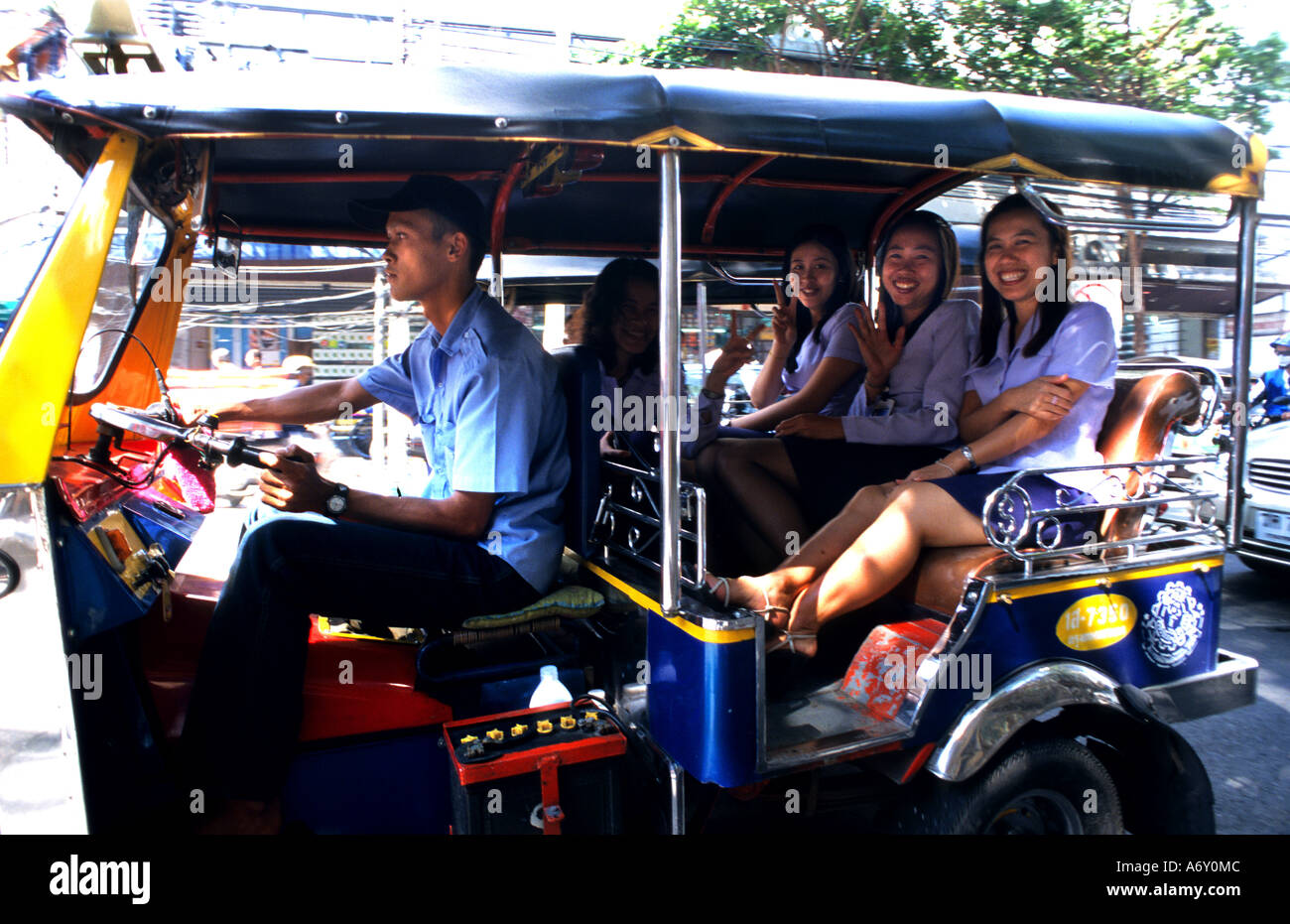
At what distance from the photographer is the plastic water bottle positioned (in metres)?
2.23

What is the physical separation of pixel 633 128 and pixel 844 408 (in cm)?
200

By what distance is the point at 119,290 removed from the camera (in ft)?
7.14

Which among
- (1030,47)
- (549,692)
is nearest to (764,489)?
(549,692)

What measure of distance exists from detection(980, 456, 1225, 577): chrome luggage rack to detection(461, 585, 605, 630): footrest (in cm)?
105

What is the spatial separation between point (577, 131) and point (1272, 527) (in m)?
5.92

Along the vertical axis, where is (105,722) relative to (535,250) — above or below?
below

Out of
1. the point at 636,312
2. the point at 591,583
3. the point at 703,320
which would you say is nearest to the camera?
the point at 591,583

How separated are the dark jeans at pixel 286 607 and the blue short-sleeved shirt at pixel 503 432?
4.2 inches

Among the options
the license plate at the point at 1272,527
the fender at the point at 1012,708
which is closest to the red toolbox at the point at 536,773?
the fender at the point at 1012,708

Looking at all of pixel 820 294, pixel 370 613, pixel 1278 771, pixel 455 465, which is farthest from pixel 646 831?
pixel 1278 771

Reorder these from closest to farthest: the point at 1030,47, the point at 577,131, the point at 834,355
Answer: the point at 577,131
the point at 834,355
the point at 1030,47

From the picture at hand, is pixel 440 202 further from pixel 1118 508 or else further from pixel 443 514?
pixel 1118 508

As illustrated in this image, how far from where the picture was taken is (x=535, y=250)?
360 cm

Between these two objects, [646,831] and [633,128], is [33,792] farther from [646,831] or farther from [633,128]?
[633,128]
